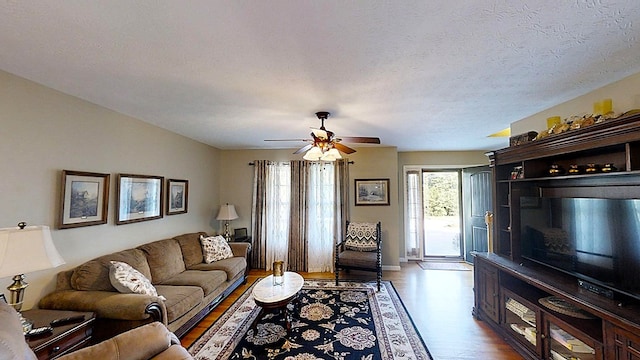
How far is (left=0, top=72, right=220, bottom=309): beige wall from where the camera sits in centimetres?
217

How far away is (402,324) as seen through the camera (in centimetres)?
311

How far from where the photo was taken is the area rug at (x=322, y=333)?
2572 millimetres

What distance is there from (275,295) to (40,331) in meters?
1.80

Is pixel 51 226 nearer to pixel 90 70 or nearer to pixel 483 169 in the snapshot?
pixel 90 70

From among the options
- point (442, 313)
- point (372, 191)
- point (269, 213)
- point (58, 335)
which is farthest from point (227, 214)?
point (442, 313)

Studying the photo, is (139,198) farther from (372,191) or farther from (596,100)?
(596,100)

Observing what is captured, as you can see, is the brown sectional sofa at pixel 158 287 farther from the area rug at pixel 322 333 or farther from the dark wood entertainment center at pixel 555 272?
the dark wood entertainment center at pixel 555 272

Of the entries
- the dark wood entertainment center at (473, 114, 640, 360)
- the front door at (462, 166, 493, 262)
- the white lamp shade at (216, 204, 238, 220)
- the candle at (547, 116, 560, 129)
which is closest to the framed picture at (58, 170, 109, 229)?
the white lamp shade at (216, 204, 238, 220)

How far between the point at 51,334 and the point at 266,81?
234 cm

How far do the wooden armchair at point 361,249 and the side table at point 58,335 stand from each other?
313 cm

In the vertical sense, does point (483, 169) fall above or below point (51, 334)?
above

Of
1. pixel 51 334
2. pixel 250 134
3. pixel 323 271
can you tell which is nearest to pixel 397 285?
pixel 323 271

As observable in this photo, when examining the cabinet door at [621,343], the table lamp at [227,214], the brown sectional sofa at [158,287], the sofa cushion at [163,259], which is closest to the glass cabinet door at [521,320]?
the cabinet door at [621,343]

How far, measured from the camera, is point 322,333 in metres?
2.92
